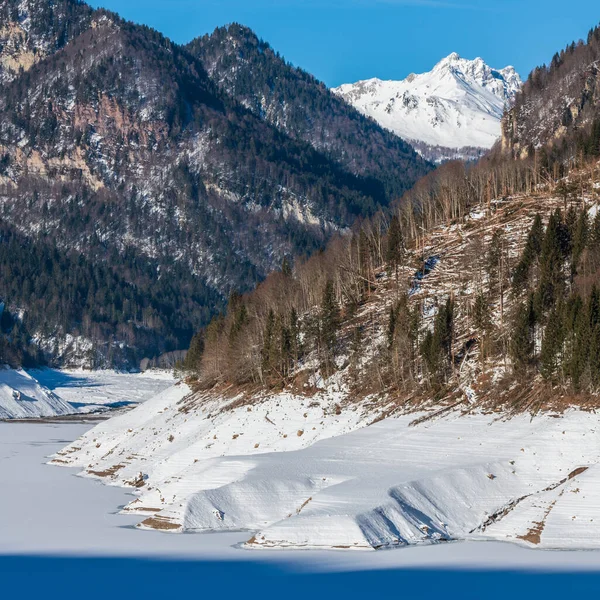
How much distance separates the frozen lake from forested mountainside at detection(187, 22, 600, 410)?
1087 inches

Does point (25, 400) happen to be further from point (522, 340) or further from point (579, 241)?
point (522, 340)

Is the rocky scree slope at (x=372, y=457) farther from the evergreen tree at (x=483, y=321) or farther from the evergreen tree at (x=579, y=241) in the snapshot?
the evergreen tree at (x=579, y=241)

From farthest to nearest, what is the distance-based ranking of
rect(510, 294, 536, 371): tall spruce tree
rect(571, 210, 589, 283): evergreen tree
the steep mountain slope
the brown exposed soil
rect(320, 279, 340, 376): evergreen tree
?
rect(320, 279, 340, 376): evergreen tree
rect(571, 210, 589, 283): evergreen tree
the brown exposed soil
rect(510, 294, 536, 371): tall spruce tree
the steep mountain slope

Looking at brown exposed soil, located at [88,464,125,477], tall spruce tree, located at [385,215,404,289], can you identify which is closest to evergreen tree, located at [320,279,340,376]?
tall spruce tree, located at [385,215,404,289]

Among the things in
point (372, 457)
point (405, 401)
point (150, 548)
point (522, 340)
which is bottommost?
point (150, 548)

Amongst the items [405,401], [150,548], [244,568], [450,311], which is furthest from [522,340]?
[244,568]

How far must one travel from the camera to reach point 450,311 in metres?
83.5

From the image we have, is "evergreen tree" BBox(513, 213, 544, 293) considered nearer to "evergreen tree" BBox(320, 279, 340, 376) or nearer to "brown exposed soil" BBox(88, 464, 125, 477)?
"evergreen tree" BBox(320, 279, 340, 376)

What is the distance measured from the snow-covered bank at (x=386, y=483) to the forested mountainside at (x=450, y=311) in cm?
669

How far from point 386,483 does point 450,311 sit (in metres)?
34.4

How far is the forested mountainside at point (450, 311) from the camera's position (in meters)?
73.1

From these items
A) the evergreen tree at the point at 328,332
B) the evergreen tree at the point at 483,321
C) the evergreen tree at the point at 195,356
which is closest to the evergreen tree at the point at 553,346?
the evergreen tree at the point at 483,321

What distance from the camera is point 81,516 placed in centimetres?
5647

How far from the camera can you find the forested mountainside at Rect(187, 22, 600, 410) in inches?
2879
